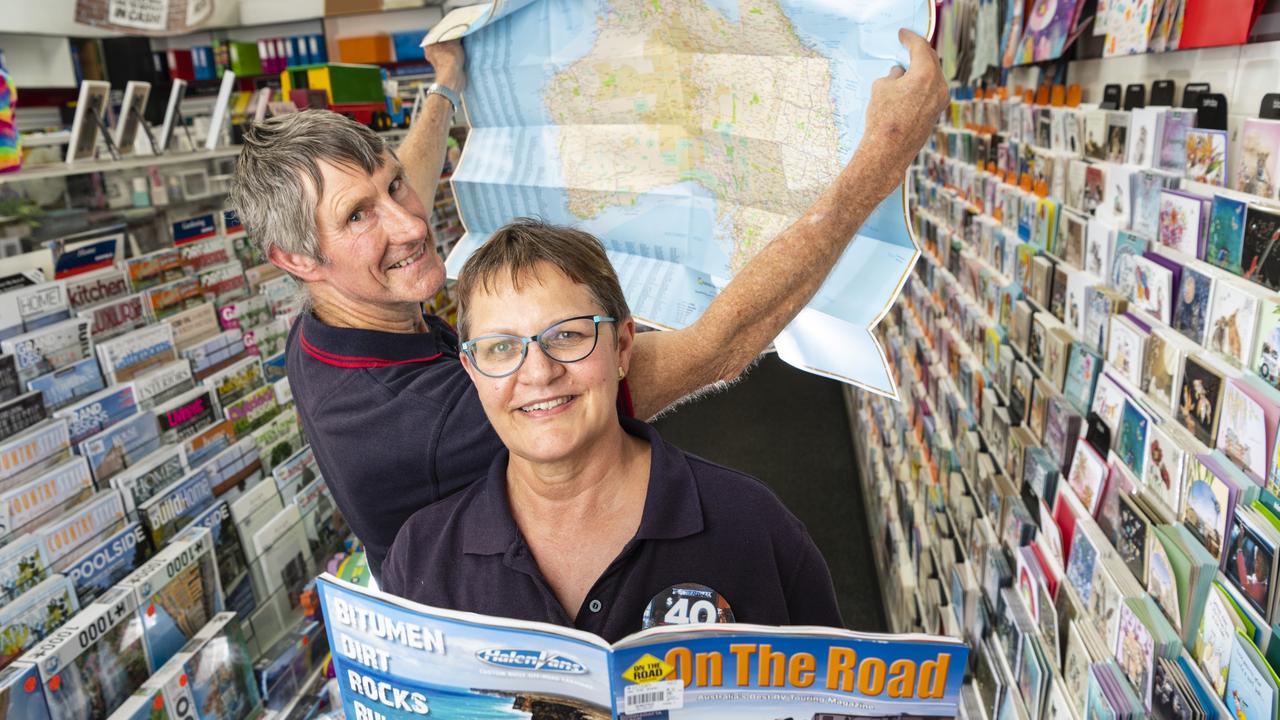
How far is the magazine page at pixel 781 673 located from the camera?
0.74 m

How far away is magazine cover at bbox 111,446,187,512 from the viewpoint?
6.44ft

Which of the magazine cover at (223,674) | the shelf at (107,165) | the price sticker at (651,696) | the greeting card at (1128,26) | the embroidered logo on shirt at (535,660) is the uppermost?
the greeting card at (1128,26)

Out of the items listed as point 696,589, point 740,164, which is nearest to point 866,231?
point 740,164

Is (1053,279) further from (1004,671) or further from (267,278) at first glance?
(267,278)

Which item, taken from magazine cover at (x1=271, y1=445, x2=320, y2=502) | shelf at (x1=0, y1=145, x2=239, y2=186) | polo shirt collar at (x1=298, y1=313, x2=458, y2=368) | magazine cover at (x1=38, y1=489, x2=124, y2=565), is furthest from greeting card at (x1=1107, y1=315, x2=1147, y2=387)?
shelf at (x1=0, y1=145, x2=239, y2=186)

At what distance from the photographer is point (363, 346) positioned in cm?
122

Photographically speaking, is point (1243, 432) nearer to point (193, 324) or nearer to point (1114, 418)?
point (1114, 418)

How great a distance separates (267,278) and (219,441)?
714mm

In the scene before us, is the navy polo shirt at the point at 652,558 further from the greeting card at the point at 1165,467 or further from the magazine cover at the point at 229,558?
the magazine cover at the point at 229,558

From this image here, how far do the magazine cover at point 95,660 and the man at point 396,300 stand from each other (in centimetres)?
75

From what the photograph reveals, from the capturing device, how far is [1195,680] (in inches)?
45.8

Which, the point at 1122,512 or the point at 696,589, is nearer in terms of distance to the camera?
the point at 696,589

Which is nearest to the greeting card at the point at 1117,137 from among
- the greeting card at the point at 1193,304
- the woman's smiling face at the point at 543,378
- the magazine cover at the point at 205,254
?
the greeting card at the point at 1193,304

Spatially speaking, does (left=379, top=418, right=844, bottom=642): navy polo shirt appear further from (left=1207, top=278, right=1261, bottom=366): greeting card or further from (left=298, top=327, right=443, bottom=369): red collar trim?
(left=1207, top=278, right=1261, bottom=366): greeting card
